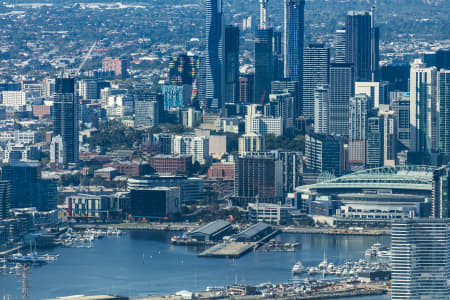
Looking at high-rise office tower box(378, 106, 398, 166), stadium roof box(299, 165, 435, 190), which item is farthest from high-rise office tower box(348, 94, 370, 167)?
stadium roof box(299, 165, 435, 190)

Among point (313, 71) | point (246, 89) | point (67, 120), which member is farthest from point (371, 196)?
point (246, 89)

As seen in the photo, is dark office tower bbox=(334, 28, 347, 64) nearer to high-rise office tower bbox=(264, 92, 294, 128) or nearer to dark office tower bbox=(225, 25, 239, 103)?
dark office tower bbox=(225, 25, 239, 103)

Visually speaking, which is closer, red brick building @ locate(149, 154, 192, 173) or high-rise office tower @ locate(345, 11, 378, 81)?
red brick building @ locate(149, 154, 192, 173)

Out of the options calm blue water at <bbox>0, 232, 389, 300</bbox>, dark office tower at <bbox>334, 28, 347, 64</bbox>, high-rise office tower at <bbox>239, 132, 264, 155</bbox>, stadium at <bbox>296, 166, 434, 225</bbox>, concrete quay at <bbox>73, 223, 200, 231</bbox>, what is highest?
dark office tower at <bbox>334, 28, 347, 64</bbox>

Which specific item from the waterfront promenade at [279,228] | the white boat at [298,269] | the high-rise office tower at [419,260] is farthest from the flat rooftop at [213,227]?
the high-rise office tower at [419,260]

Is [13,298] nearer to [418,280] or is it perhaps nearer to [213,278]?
[213,278]

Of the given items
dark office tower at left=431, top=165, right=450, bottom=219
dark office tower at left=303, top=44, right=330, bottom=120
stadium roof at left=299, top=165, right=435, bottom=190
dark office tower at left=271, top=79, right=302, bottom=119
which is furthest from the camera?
dark office tower at left=271, top=79, right=302, bottom=119

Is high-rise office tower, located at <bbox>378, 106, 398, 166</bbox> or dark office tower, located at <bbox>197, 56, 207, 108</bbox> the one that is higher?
dark office tower, located at <bbox>197, 56, 207, 108</bbox>
